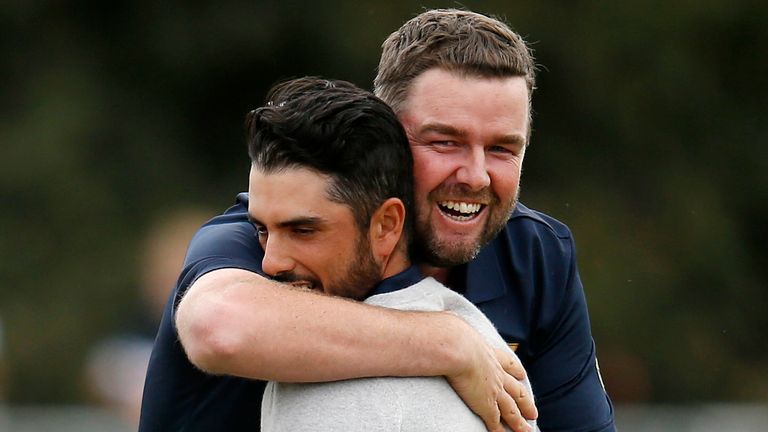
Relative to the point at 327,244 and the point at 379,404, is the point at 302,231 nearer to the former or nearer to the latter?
the point at 327,244

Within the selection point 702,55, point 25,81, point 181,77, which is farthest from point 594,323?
point 25,81

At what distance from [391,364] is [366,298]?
0.28 m

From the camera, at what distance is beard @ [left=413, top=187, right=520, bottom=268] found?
11.8 ft

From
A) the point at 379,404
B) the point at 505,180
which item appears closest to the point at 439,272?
the point at 505,180

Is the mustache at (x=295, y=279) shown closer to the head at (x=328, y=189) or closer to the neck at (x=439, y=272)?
the head at (x=328, y=189)

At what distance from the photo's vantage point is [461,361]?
3031 millimetres

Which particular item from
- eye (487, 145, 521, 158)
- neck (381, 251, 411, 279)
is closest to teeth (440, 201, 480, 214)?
eye (487, 145, 521, 158)

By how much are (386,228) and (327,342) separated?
0.30 m

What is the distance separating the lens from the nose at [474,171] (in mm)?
3611

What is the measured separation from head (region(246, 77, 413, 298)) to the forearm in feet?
0.26

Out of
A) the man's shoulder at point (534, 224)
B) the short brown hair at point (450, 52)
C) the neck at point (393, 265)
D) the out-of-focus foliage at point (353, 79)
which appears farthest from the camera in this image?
the out-of-focus foliage at point (353, 79)

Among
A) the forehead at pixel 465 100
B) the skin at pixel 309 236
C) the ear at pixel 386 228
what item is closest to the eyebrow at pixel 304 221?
the skin at pixel 309 236

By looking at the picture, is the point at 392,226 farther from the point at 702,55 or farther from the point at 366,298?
the point at 702,55

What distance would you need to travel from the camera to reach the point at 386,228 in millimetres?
3186
